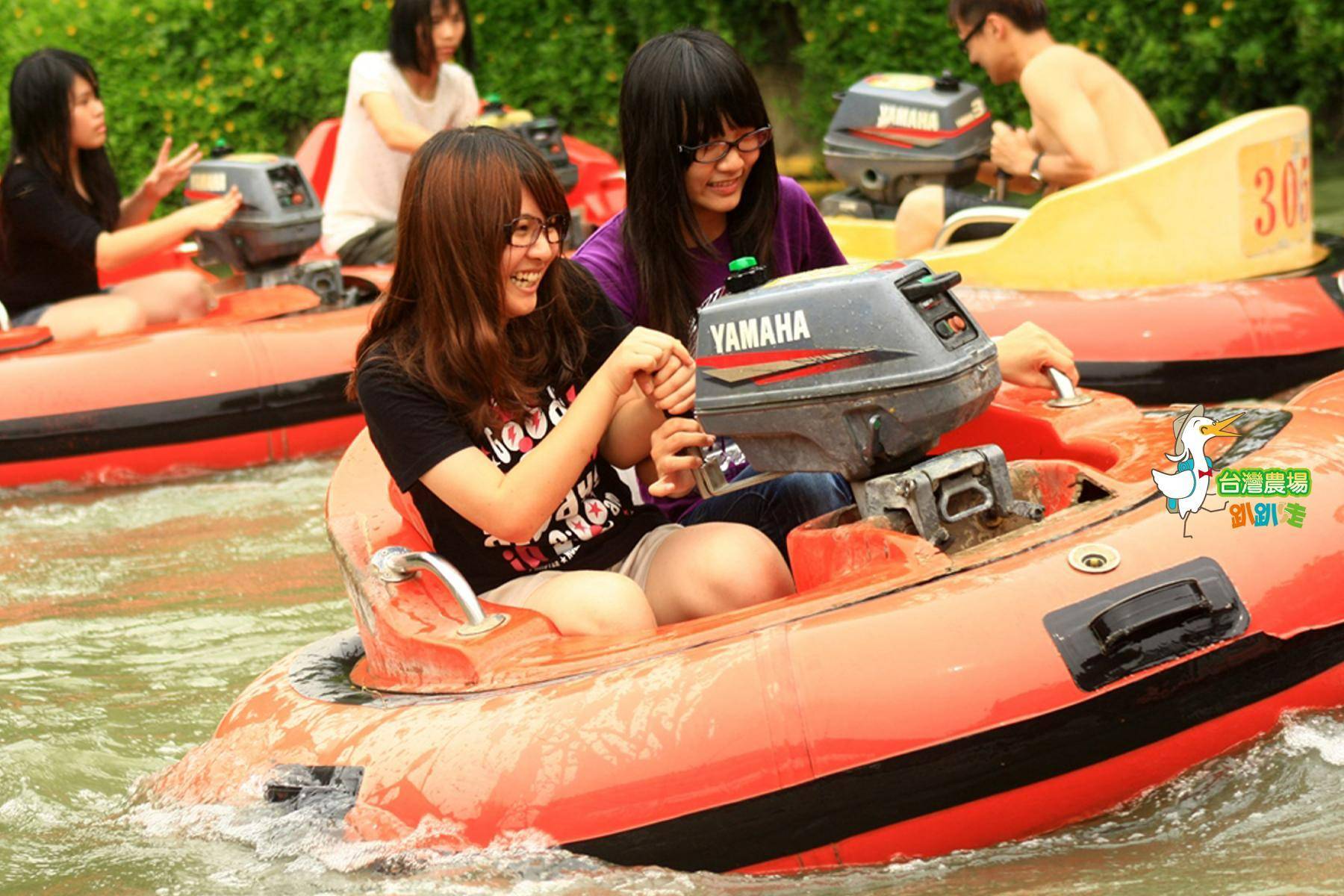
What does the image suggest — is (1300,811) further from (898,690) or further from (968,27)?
(968,27)

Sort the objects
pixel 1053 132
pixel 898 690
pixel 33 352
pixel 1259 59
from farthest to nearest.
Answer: pixel 1259 59
pixel 33 352
pixel 1053 132
pixel 898 690

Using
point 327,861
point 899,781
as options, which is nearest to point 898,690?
point 899,781

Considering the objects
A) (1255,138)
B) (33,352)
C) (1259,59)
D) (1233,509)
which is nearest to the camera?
(1233,509)

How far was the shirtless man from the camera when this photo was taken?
5383 millimetres

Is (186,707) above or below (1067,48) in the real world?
below

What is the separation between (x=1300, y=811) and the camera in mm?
2611

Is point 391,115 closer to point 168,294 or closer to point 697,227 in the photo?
point 168,294

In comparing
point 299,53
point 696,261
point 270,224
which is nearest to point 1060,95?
point 696,261

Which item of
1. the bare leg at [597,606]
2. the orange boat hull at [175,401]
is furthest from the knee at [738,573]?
the orange boat hull at [175,401]

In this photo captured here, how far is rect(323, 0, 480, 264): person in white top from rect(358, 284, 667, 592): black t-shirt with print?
151 inches

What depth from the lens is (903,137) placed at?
613cm

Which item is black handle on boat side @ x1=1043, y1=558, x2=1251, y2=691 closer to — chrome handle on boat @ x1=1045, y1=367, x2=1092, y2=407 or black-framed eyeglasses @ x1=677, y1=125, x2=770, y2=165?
chrome handle on boat @ x1=1045, y1=367, x2=1092, y2=407

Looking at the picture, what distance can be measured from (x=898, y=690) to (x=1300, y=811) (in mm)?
642

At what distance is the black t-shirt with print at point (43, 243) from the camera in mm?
5867
